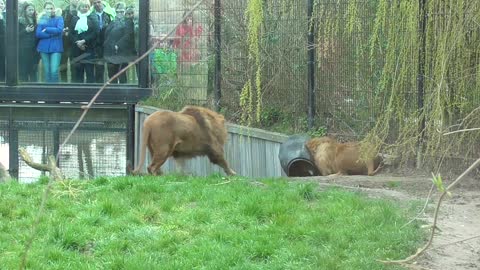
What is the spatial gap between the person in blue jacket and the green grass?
6.35 m

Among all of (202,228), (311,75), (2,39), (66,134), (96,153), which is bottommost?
(202,228)

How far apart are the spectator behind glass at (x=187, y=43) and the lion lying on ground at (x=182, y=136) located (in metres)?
3.25

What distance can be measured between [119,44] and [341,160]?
562cm

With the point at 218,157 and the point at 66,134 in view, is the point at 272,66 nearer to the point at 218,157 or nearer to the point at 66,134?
the point at 218,157

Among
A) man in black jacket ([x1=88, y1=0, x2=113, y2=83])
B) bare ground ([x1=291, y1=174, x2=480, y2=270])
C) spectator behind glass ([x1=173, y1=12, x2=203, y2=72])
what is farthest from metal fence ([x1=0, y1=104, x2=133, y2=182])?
bare ground ([x1=291, y1=174, x2=480, y2=270])

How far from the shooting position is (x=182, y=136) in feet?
33.7

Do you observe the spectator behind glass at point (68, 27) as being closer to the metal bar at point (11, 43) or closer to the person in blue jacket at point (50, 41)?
the person in blue jacket at point (50, 41)

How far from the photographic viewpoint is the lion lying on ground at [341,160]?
10.5 m

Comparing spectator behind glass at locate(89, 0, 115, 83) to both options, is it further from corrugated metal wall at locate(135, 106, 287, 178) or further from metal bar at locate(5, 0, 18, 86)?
corrugated metal wall at locate(135, 106, 287, 178)

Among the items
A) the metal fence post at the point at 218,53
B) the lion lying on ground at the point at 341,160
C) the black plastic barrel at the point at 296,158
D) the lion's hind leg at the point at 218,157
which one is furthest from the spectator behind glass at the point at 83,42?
the lion lying on ground at the point at 341,160

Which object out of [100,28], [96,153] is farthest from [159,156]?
[100,28]

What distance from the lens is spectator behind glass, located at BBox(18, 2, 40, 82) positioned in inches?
563

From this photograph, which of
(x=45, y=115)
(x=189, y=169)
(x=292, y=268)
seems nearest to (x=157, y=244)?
(x=292, y=268)

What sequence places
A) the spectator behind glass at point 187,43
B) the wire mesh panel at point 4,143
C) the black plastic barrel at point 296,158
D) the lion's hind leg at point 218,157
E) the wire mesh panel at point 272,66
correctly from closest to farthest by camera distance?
the lion's hind leg at point 218,157, the black plastic barrel at point 296,158, the wire mesh panel at point 272,66, the spectator behind glass at point 187,43, the wire mesh panel at point 4,143
